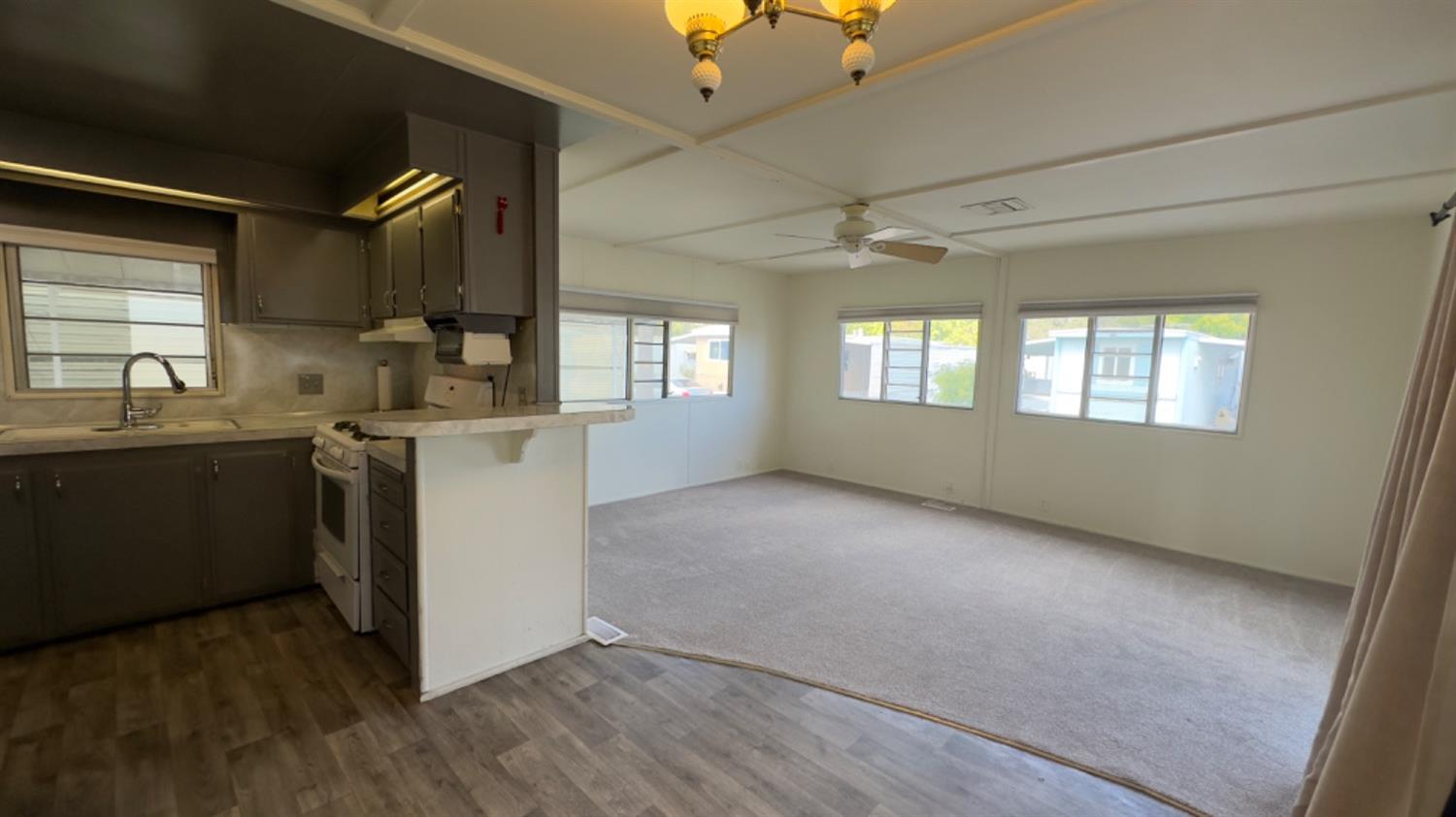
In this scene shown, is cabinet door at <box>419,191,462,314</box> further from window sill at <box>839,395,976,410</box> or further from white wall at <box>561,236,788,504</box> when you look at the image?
window sill at <box>839,395,976,410</box>

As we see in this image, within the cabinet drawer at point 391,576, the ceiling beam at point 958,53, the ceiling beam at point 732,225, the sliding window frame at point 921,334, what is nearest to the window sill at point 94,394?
the cabinet drawer at point 391,576

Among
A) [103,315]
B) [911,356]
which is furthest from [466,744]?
[911,356]

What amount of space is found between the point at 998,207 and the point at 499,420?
3405 mm

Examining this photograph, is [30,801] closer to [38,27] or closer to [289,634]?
[289,634]

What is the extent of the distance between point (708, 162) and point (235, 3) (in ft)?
6.32

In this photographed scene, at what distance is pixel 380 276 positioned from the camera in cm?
346

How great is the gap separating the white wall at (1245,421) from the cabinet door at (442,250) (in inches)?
186

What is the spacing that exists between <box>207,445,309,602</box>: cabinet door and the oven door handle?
0.21 meters

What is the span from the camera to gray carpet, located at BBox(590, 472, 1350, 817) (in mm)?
2262

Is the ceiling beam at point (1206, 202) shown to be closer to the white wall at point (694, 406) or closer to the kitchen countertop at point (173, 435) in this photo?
the white wall at point (694, 406)

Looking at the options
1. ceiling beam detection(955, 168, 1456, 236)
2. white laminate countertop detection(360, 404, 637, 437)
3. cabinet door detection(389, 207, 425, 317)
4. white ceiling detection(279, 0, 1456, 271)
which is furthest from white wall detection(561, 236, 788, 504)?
ceiling beam detection(955, 168, 1456, 236)

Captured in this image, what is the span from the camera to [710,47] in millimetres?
1349

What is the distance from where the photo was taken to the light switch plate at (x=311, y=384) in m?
3.66

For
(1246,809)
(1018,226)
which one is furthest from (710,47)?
(1018,226)
